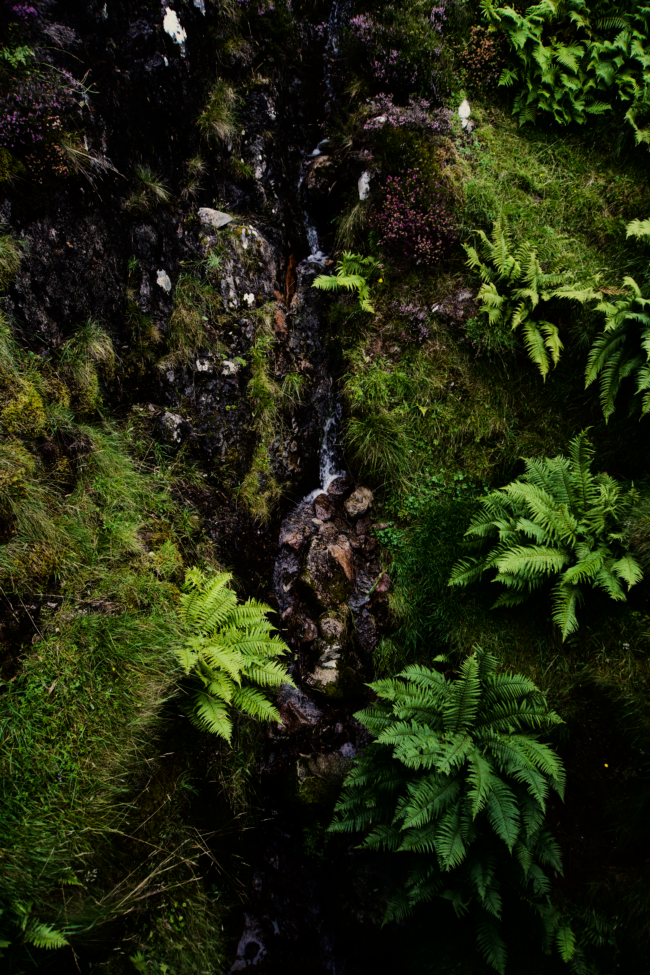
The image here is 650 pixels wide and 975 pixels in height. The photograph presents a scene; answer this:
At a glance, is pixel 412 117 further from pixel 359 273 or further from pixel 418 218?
pixel 359 273

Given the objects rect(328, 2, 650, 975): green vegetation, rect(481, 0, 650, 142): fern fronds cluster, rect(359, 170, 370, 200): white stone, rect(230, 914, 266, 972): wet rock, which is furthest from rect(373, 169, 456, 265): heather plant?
rect(230, 914, 266, 972): wet rock

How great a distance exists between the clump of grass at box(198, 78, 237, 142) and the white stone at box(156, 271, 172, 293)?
1.86m

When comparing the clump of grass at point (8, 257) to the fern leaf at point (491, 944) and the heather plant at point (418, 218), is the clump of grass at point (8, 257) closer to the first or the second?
the heather plant at point (418, 218)

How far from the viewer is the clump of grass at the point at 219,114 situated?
5.57 m

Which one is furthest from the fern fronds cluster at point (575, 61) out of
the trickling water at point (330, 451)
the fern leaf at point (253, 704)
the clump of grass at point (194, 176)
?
the fern leaf at point (253, 704)

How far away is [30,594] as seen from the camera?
3.87m

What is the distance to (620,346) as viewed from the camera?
15.6ft

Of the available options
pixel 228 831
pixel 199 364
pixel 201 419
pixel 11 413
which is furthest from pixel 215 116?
pixel 228 831

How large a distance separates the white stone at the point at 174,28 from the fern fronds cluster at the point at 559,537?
5.98 meters

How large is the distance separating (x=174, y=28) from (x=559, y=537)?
676cm

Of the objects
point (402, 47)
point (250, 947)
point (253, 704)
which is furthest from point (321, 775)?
point (402, 47)

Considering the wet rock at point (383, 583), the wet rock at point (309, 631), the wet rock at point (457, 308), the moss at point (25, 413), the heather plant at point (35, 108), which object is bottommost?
the wet rock at point (309, 631)

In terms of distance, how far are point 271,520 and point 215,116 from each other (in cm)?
480

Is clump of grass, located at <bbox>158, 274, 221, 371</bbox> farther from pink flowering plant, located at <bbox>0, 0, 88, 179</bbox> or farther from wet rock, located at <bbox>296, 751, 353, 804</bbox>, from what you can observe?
wet rock, located at <bbox>296, 751, 353, 804</bbox>
